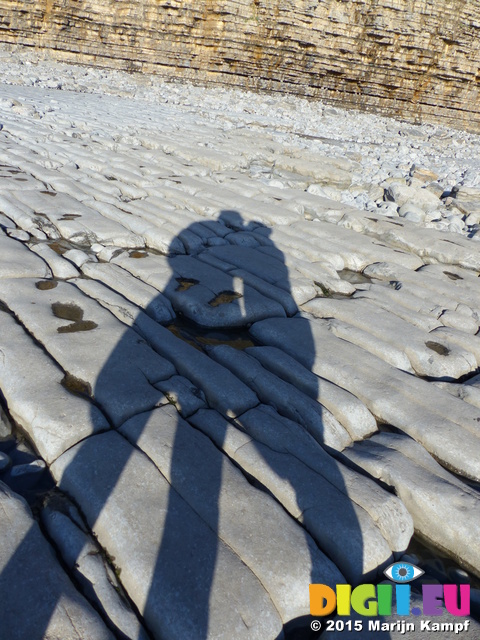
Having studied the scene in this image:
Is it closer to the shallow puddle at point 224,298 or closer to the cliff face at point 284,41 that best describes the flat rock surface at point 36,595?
the shallow puddle at point 224,298

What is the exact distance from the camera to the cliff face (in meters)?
16.8

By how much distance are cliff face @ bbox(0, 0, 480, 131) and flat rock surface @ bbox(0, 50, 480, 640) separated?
15.0m

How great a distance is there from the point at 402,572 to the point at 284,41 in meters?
19.8

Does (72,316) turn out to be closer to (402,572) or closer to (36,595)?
(36,595)

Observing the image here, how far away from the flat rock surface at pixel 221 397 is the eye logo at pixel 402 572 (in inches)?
1.4

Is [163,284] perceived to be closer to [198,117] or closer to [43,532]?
[43,532]

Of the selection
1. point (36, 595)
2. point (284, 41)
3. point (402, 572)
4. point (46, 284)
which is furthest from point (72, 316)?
point (284, 41)

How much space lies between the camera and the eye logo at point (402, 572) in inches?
63.8

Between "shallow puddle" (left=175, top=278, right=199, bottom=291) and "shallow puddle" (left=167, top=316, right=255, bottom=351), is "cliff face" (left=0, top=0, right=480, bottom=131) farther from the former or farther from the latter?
"shallow puddle" (left=167, top=316, right=255, bottom=351)

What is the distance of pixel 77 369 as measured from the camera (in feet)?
7.12

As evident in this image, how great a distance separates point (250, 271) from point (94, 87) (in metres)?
12.7

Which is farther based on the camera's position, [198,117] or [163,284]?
[198,117]

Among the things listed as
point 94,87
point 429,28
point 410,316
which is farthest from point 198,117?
point 429,28

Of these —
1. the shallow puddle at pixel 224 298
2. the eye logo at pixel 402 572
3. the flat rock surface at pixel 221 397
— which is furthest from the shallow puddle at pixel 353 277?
the eye logo at pixel 402 572
